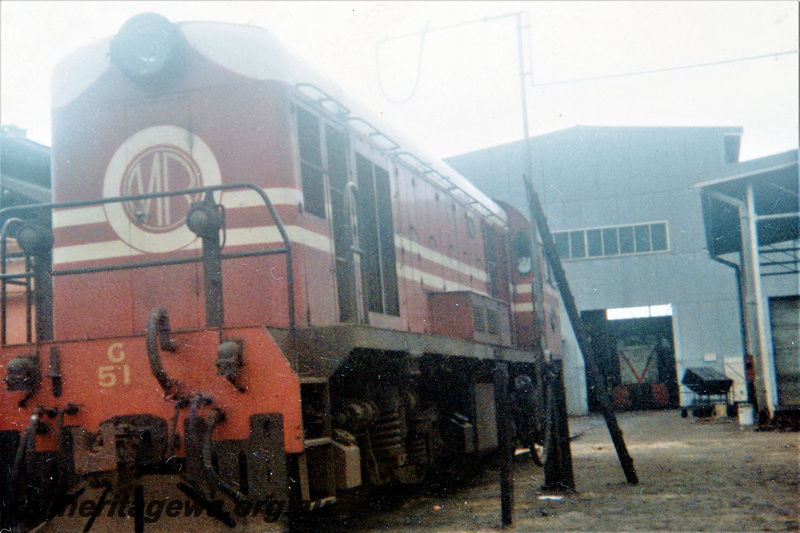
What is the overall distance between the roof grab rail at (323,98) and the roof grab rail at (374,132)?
0.10m

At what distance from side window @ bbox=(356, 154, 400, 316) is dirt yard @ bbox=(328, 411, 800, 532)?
1658 millimetres

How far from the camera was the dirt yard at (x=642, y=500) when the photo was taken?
5.73 meters

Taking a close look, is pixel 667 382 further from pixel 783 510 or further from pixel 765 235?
pixel 783 510

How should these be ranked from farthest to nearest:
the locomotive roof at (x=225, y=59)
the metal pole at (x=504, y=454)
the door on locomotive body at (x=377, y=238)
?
the door on locomotive body at (x=377, y=238) → the metal pole at (x=504, y=454) → the locomotive roof at (x=225, y=59)

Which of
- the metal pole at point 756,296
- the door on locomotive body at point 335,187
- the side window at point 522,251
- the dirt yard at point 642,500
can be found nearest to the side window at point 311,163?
the door on locomotive body at point 335,187

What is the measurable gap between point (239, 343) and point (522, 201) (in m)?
22.9

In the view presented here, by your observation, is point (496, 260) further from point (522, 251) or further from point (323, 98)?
point (323, 98)

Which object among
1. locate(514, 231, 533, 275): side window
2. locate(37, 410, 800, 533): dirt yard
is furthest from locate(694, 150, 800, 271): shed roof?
locate(37, 410, 800, 533): dirt yard

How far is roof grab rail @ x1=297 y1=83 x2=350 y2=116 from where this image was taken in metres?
5.93

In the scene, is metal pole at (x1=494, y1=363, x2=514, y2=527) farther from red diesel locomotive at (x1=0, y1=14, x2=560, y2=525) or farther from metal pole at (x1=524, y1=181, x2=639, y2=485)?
metal pole at (x1=524, y1=181, x2=639, y2=485)

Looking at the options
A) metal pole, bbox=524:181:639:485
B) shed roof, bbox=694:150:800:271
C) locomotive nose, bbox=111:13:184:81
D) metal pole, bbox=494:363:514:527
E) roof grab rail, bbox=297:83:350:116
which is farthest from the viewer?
shed roof, bbox=694:150:800:271

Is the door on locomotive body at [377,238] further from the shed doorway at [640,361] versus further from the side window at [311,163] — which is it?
the shed doorway at [640,361]

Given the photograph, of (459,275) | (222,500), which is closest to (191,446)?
(222,500)

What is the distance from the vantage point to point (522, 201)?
1052 inches
